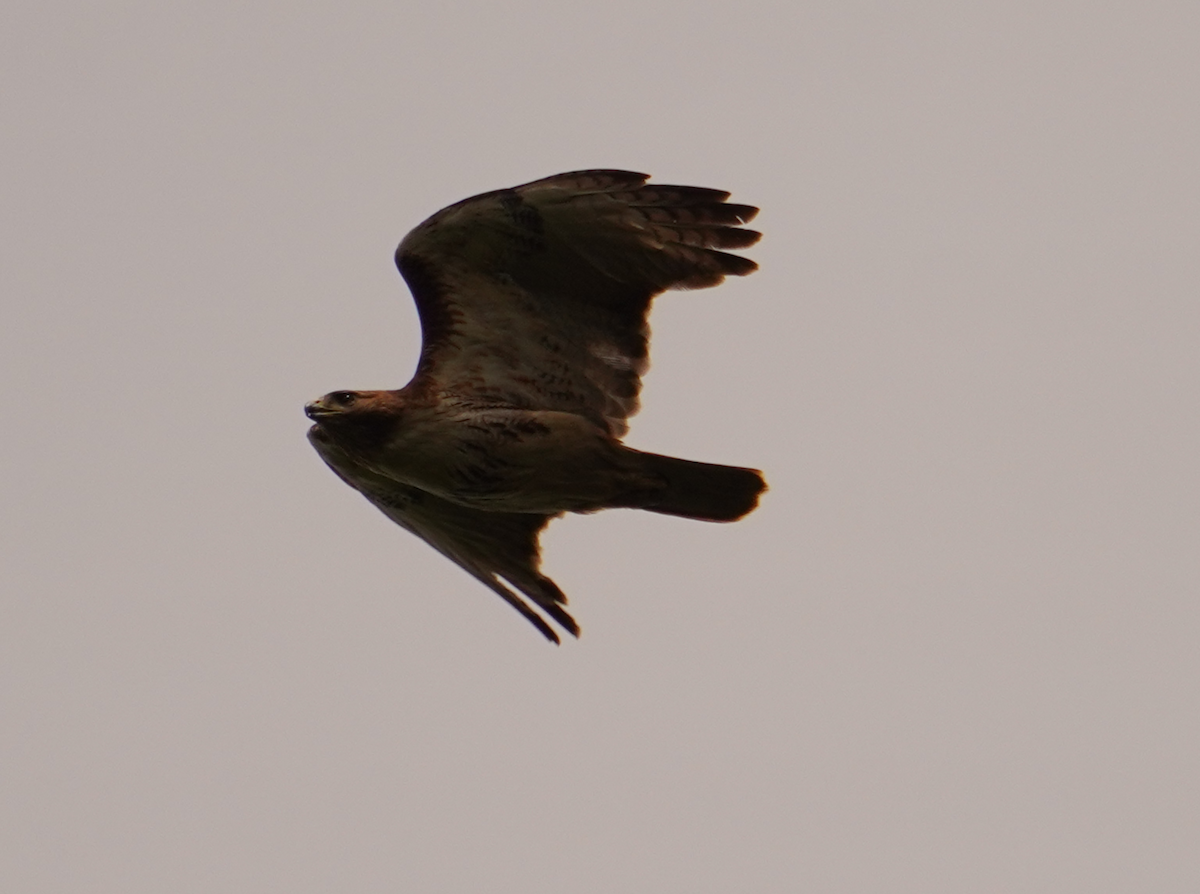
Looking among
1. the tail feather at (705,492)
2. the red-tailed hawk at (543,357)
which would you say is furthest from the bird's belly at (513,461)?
the tail feather at (705,492)

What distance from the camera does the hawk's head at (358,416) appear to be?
12.2 metres

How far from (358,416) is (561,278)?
1.56 metres

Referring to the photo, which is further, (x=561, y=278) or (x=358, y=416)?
(x=561, y=278)

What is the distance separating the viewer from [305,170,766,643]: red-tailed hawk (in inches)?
483

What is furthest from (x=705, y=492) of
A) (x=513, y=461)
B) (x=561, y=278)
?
(x=561, y=278)

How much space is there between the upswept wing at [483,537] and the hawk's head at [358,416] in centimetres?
75

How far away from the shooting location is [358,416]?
12242mm

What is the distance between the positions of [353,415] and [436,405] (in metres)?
0.50

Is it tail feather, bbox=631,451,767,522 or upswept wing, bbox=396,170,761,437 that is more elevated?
upswept wing, bbox=396,170,761,437

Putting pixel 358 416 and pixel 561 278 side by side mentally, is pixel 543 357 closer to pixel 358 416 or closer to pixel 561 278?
pixel 561 278

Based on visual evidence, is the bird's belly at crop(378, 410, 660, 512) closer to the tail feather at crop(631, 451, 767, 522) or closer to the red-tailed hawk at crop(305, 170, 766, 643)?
the red-tailed hawk at crop(305, 170, 766, 643)

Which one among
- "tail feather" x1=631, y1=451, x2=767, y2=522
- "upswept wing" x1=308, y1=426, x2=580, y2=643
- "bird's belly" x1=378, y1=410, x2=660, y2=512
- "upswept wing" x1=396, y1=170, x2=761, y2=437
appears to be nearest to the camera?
"bird's belly" x1=378, y1=410, x2=660, y2=512

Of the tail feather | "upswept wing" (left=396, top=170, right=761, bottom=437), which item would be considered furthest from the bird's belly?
"upswept wing" (left=396, top=170, right=761, bottom=437)

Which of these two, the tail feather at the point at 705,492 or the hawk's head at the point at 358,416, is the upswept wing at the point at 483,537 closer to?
the hawk's head at the point at 358,416
